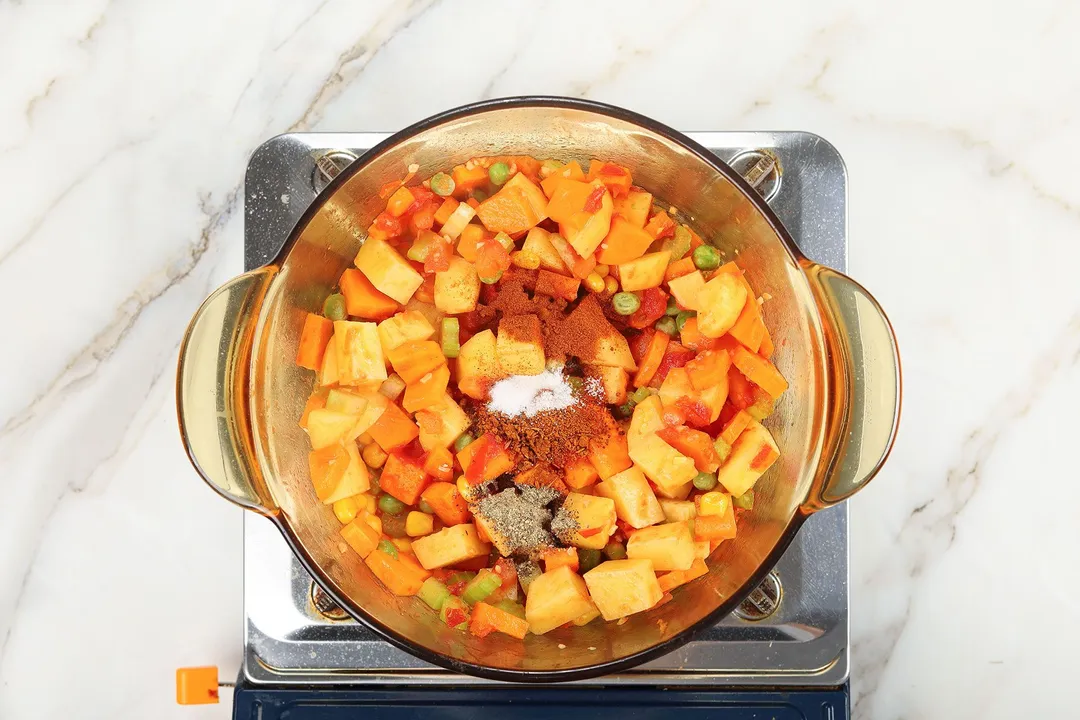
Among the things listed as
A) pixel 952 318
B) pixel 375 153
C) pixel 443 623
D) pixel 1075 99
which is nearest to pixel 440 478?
pixel 443 623

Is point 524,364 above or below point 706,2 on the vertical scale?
below

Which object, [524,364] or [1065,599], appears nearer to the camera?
[524,364]

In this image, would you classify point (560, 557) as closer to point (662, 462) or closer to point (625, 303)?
point (662, 462)

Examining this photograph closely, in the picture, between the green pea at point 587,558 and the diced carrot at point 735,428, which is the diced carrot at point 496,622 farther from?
the diced carrot at point 735,428

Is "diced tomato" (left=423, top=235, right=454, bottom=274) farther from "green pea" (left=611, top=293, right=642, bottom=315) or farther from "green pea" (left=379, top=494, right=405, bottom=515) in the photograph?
"green pea" (left=379, top=494, right=405, bottom=515)

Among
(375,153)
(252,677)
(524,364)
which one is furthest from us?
(252,677)

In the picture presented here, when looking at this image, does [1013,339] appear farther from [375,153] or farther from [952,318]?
[375,153]

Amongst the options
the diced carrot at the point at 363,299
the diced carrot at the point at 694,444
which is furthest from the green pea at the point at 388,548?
the diced carrot at the point at 694,444
